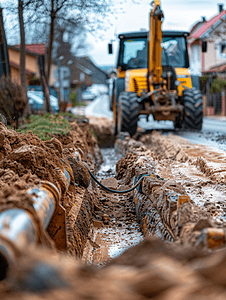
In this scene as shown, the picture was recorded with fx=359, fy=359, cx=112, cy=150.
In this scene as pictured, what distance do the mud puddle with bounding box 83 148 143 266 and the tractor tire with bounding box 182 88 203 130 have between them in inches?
223

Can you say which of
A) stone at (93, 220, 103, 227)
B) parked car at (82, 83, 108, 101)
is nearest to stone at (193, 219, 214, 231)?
stone at (93, 220, 103, 227)

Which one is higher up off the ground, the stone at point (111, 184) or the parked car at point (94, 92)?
the parked car at point (94, 92)

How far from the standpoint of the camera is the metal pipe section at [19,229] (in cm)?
196

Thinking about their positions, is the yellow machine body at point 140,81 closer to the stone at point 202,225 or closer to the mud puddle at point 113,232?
the mud puddle at point 113,232

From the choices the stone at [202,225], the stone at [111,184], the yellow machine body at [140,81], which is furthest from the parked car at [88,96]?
the stone at [202,225]

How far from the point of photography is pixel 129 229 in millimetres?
4695

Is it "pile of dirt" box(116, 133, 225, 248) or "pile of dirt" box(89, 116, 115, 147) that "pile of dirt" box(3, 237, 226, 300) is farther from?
"pile of dirt" box(89, 116, 115, 147)

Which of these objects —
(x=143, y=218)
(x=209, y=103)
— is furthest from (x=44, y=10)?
(x=209, y=103)

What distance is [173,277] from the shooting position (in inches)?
69.6

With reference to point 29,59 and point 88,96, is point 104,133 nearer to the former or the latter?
point 29,59

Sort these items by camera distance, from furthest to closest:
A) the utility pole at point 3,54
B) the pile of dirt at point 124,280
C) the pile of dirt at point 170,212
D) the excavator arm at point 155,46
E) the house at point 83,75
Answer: the house at point 83,75, the excavator arm at point 155,46, the utility pole at point 3,54, the pile of dirt at point 170,212, the pile of dirt at point 124,280

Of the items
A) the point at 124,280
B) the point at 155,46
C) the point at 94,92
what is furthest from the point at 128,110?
the point at 94,92

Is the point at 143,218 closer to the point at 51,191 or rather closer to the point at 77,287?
the point at 51,191

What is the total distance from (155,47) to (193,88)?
217cm
